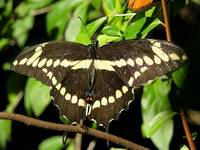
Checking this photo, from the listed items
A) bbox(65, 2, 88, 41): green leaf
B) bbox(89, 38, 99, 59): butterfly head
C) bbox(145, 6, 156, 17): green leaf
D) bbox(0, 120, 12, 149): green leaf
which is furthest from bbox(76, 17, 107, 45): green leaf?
bbox(0, 120, 12, 149): green leaf

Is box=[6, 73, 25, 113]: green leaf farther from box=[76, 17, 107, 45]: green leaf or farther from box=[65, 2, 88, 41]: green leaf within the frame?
box=[76, 17, 107, 45]: green leaf

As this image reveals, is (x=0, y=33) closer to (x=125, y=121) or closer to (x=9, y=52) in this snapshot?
(x=9, y=52)

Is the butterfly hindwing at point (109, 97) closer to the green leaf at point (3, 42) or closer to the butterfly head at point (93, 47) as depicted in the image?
the butterfly head at point (93, 47)

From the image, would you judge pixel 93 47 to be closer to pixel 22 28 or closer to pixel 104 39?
pixel 104 39

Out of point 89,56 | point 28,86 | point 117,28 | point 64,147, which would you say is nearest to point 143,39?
point 117,28

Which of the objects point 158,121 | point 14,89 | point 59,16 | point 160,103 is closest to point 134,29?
point 158,121

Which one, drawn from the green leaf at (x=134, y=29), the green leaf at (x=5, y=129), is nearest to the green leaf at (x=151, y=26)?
the green leaf at (x=134, y=29)
